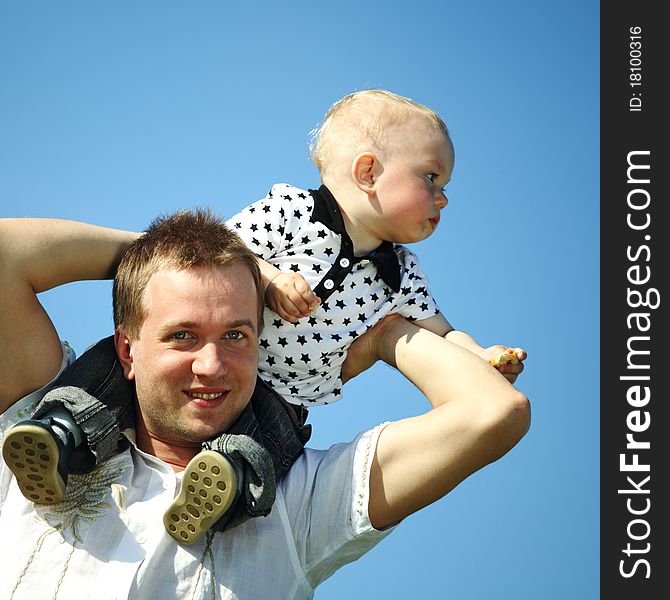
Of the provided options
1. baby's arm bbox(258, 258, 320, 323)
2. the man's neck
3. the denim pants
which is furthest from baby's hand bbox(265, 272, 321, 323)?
the man's neck

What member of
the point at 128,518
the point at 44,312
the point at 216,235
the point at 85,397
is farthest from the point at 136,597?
the point at 216,235

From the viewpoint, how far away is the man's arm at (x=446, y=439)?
2.77m

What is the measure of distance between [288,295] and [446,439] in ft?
2.36

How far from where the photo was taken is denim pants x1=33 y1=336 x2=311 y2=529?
2.79m

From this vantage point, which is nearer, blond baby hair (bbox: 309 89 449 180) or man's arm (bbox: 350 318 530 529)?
man's arm (bbox: 350 318 530 529)

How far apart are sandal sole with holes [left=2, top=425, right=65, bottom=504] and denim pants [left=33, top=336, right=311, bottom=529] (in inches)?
5.0

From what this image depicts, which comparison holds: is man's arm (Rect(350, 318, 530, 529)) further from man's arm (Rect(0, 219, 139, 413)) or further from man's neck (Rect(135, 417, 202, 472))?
man's arm (Rect(0, 219, 139, 413))

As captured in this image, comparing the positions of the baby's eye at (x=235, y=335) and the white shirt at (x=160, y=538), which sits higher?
the baby's eye at (x=235, y=335)

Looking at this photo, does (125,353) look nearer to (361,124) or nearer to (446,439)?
(446,439)

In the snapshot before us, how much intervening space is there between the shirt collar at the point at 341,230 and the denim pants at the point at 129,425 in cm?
65

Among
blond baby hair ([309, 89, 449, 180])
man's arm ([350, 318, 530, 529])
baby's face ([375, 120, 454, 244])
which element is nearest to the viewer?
man's arm ([350, 318, 530, 529])

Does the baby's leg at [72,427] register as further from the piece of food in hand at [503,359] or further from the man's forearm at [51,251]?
the piece of food in hand at [503,359]

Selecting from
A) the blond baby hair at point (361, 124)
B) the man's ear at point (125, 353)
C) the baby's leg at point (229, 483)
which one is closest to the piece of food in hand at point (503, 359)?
the baby's leg at point (229, 483)

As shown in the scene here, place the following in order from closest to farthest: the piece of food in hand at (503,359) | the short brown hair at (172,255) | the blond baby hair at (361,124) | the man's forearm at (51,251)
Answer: the man's forearm at (51,251)
the short brown hair at (172,255)
the piece of food in hand at (503,359)
the blond baby hair at (361,124)
